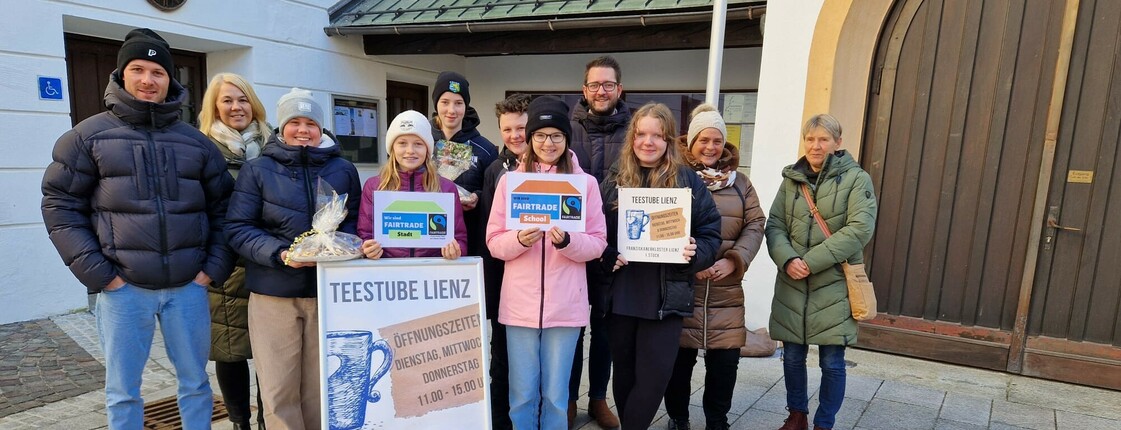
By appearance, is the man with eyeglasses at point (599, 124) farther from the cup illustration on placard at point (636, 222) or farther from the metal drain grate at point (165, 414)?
the metal drain grate at point (165, 414)

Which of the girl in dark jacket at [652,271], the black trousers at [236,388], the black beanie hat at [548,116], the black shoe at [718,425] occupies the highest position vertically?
the black beanie hat at [548,116]

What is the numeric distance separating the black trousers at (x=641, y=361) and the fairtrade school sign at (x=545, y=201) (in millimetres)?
690

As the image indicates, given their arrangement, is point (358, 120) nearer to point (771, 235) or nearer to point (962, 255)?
point (771, 235)

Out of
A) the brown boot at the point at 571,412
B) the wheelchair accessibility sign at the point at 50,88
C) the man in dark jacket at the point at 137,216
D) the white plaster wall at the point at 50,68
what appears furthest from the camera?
the wheelchair accessibility sign at the point at 50,88

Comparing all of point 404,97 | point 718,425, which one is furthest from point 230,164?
point 404,97

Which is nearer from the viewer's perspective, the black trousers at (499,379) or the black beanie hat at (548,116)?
the black beanie hat at (548,116)

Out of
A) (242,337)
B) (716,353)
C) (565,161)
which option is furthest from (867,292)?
(242,337)

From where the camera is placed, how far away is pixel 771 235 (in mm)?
3469

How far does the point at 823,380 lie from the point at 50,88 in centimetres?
655

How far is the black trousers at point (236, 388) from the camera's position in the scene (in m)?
3.14

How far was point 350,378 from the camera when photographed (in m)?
2.60

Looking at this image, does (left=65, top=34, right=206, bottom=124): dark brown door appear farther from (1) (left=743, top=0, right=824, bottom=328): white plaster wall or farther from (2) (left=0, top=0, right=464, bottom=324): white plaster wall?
(1) (left=743, top=0, right=824, bottom=328): white plaster wall

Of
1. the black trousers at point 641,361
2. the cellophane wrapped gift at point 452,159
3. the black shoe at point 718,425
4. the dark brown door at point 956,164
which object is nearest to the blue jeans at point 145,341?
the cellophane wrapped gift at point 452,159

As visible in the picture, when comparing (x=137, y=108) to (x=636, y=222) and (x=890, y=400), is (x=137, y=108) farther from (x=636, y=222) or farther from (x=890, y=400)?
(x=890, y=400)
